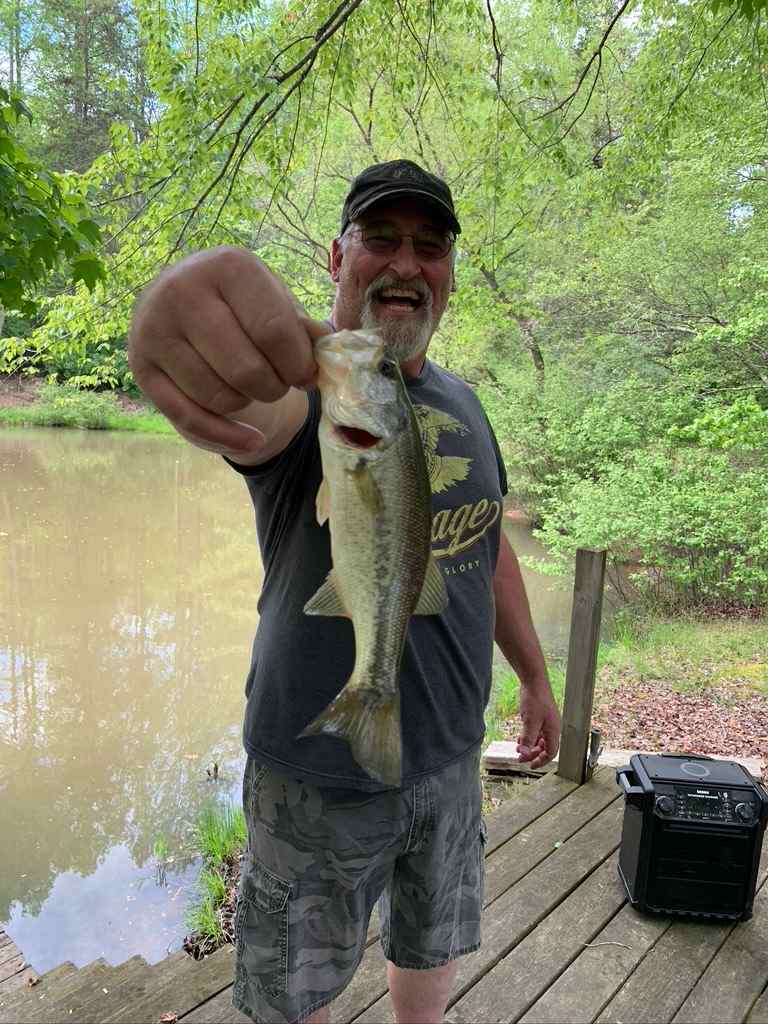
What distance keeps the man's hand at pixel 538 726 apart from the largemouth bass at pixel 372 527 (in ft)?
3.30

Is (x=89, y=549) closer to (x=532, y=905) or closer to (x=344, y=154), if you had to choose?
(x=344, y=154)

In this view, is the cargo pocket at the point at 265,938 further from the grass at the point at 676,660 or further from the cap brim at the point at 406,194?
the grass at the point at 676,660

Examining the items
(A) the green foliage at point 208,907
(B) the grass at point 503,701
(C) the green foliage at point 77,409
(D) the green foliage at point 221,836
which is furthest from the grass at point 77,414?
(A) the green foliage at point 208,907

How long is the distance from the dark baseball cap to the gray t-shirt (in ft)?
1.32

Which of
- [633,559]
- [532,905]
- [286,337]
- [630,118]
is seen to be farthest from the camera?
[633,559]

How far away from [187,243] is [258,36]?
59.3 inches

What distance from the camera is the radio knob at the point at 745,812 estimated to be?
8.39ft

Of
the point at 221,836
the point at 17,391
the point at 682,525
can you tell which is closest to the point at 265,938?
the point at 221,836

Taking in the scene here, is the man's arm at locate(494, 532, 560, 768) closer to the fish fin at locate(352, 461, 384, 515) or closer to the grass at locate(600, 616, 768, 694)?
the fish fin at locate(352, 461, 384, 515)

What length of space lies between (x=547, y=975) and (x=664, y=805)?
0.74 meters

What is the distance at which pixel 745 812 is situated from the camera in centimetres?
257

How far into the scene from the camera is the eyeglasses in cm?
166

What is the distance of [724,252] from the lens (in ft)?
28.7

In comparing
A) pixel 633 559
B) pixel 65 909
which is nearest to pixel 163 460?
pixel 633 559
